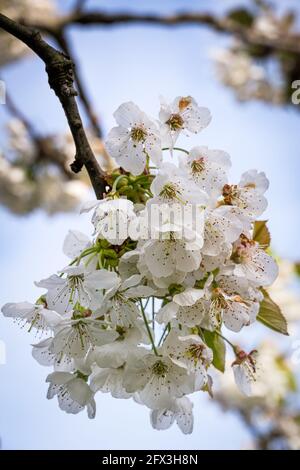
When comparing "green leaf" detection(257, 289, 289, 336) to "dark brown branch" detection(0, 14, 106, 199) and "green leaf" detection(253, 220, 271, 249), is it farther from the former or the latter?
"dark brown branch" detection(0, 14, 106, 199)

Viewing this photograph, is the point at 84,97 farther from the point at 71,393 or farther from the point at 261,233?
the point at 71,393

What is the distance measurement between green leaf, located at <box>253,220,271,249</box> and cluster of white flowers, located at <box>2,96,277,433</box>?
0.06 meters

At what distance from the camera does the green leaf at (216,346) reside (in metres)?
1.03

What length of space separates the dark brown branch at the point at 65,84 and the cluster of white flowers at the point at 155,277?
4 centimetres

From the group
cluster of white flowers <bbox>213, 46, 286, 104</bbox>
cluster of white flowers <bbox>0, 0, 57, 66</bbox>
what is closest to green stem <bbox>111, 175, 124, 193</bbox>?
cluster of white flowers <bbox>0, 0, 57, 66</bbox>

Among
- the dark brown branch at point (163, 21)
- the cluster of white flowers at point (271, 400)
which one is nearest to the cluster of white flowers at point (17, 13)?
the dark brown branch at point (163, 21)

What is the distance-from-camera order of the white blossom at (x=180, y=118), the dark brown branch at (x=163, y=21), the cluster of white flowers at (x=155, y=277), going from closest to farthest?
the cluster of white flowers at (x=155, y=277) < the white blossom at (x=180, y=118) < the dark brown branch at (x=163, y=21)

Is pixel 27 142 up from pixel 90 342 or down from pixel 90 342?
up

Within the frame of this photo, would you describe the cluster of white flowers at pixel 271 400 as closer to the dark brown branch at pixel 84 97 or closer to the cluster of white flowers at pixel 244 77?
the dark brown branch at pixel 84 97

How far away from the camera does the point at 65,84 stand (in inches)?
Answer: 36.4
